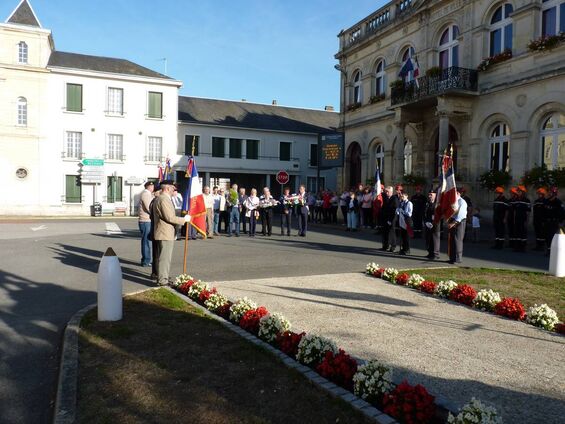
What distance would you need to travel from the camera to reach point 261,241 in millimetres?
16625

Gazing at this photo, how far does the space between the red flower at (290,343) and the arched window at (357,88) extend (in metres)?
28.4

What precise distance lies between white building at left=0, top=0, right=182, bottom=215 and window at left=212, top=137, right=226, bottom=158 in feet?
12.7

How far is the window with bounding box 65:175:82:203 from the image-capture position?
36500mm

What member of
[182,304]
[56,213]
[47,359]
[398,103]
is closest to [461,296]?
[182,304]

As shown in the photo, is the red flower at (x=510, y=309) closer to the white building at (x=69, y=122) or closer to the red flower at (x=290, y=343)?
the red flower at (x=290, y=343)

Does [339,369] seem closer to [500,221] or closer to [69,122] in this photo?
[500,221]

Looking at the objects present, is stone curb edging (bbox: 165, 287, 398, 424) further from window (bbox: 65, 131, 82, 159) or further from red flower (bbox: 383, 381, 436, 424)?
window (bbox: 65, 131, 82, 159)

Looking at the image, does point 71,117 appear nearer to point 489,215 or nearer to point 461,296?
point 489,215

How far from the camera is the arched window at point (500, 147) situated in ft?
67.3

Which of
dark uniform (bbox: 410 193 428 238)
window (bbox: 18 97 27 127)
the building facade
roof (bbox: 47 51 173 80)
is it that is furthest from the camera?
the building facade

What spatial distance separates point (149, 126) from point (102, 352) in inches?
1416

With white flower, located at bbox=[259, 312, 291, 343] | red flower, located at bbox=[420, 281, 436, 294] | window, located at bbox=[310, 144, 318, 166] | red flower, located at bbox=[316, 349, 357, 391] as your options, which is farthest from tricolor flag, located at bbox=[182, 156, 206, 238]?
window, located at bbox=[310, 144, 318, 166]

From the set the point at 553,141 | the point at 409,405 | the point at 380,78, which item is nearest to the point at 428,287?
the point at 409,405

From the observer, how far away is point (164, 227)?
864 cm
